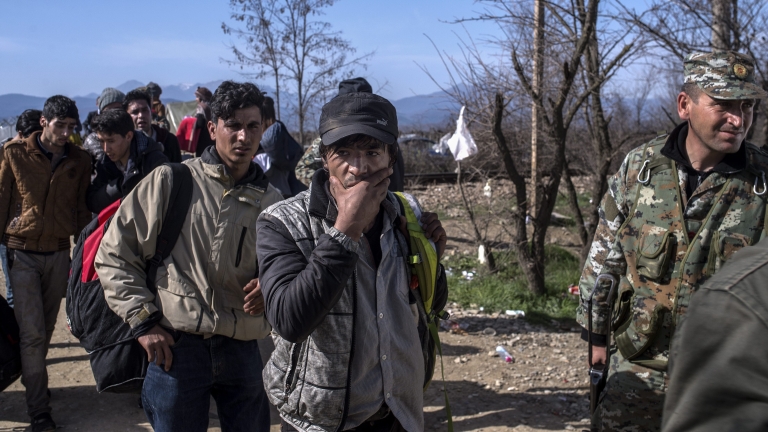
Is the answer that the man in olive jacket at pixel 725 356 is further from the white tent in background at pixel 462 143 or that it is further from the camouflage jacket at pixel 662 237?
the white tent in background at pixel 462 143

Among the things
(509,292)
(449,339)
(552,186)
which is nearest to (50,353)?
(449,339)

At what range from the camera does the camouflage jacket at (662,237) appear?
2908 mm

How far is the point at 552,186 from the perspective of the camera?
7.28 m

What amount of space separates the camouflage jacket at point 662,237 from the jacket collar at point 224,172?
5.51 feet

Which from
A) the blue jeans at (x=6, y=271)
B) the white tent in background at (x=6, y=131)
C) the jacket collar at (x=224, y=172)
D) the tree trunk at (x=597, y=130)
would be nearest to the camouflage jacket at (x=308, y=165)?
the jacket collar at (x=224, y=172)

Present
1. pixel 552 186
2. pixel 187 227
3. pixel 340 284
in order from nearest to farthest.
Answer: pixel 340 284
pixel 187 227
pixel 552 186

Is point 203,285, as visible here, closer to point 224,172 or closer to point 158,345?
point 158,345

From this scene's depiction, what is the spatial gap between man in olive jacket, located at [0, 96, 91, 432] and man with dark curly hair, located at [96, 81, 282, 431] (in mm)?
2152

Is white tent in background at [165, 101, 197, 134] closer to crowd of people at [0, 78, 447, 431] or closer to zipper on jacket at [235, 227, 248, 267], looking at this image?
crowd of people at [0, 78, 447, 431]

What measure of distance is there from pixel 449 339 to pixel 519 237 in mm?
1714

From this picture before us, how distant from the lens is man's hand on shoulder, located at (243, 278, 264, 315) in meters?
2.83

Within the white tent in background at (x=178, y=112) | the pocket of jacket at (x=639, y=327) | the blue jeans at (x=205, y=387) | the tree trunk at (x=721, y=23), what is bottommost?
the blue jeans at (x=205, y=387)

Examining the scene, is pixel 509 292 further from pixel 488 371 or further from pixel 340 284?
pixel 340 284

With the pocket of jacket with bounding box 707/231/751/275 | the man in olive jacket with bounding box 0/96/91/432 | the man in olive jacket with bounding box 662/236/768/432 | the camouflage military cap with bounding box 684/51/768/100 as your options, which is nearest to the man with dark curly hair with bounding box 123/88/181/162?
the man in olive jacket with bounding box 0/96/91/432
